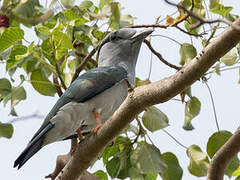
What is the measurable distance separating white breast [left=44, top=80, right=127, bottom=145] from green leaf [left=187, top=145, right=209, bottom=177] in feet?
2.45

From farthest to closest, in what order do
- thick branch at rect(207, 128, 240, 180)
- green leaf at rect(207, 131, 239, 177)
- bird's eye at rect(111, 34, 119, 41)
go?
1. bird's eye at rect(111, 34, 119, 41)
2. green leaf at rect(207, 131, 239, 177)
3. thick branch at rect(207, 128, 240, 180)

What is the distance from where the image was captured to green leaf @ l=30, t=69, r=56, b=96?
3.51 meters

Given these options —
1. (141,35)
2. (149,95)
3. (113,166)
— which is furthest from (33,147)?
(141,35)

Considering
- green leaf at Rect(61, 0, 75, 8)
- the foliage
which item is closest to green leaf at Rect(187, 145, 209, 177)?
the foliage

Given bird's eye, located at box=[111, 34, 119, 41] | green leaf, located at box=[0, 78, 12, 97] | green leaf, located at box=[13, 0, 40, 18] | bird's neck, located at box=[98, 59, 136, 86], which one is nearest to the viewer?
green leaf, located at box=[13, 0, 40, 18]

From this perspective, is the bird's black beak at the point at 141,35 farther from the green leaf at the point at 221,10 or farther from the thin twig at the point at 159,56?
the green leaf at the point at 221,10

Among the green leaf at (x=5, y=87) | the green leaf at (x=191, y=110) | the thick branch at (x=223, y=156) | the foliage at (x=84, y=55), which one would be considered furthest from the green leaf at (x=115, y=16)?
the thick branch at (x=223, y=156)

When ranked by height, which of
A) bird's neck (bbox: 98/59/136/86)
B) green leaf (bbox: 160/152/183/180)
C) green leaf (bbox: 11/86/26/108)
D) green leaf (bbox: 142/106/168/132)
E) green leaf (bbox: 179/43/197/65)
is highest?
bird's neck (bbox: 98/59/136/86)

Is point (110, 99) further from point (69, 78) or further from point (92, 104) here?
point (69, 78)

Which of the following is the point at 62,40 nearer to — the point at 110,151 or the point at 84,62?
the point at 84,62

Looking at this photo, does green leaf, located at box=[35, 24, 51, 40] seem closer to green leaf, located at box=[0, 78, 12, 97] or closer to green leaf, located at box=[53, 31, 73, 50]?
green leaf, located at box=[53, 31, 73, 50]

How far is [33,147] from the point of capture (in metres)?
3.06

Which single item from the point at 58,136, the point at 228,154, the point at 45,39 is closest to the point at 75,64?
the point at 45,39

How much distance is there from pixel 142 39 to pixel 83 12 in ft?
2.11
